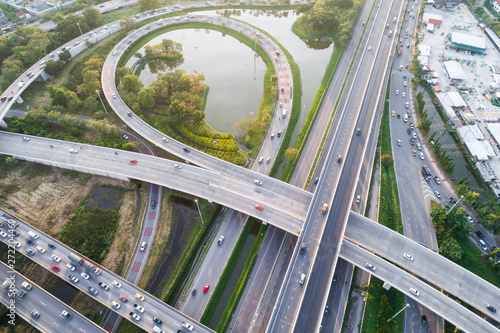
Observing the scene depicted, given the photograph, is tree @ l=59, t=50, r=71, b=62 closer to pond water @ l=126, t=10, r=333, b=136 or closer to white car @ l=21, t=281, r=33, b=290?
pond water @ l=126, t=10, r=333, b=136

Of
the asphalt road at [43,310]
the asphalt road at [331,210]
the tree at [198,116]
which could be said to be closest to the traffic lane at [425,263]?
the asphalt road at [331,210]

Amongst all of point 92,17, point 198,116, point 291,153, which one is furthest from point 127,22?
point 291,153

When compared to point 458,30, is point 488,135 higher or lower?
lower

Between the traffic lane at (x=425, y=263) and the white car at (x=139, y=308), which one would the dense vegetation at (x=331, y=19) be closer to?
the traffic lane at (x=425, y=263)

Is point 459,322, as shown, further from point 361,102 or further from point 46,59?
point 46,59

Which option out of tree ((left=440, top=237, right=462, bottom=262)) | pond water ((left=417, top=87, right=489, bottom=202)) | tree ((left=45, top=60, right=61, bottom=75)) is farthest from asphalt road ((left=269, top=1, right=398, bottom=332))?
tree ((left=45, top=60, right=61, bottom=75))

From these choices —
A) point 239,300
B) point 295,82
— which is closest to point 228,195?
point 239,300

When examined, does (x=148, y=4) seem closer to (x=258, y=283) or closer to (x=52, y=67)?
(x=52, y=67)
